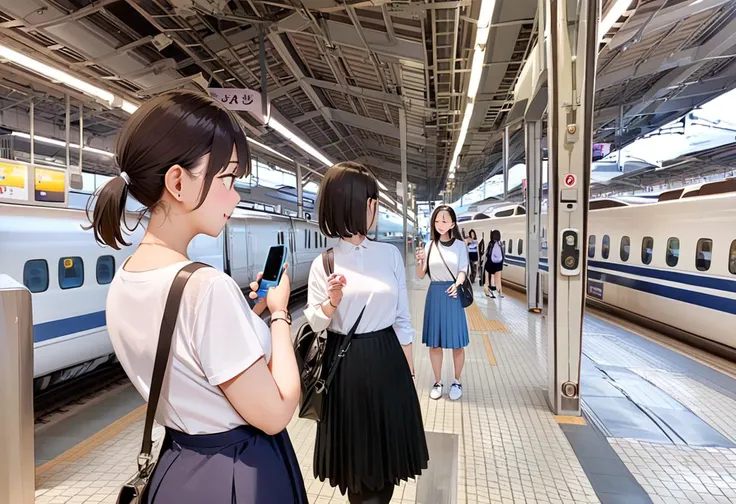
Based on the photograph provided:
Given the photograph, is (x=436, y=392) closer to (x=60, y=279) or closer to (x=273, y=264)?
(x=273, y=264)

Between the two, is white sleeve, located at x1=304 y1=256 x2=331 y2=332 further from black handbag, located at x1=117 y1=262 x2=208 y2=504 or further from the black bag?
black handbag, located at x1=117 y1=262 x2=208 y2=504

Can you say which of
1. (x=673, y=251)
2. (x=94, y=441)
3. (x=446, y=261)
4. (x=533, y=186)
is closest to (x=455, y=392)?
(x=446, y=261)

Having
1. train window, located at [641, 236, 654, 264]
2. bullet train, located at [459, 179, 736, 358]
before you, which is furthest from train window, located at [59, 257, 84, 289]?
train window, located at [641, 236, 654, 264]

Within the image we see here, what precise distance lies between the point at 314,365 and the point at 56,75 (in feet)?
14.6

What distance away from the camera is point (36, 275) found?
3.93m

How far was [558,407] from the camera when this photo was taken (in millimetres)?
3600

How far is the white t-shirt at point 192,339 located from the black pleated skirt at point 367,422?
2.98 feet

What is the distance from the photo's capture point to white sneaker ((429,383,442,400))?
395cm

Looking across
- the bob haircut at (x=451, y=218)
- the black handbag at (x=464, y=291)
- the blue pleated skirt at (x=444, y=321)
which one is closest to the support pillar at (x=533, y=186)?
the bob haircut at (x=451, y=218)

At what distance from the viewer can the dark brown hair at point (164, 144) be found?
90 cm

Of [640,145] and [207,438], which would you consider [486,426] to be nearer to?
[207,438]

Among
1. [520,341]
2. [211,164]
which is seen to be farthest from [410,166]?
[211,164]

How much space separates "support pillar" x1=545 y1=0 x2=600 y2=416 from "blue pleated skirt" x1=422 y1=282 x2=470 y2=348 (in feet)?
2.46

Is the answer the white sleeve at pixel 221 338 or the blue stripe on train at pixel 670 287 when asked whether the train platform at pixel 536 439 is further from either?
the white sleeve at pixel 221 338
